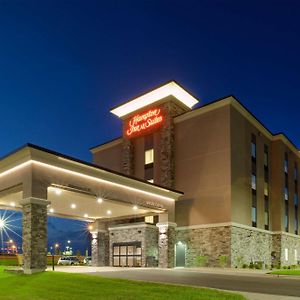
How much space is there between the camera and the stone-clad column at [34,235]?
25125 mm

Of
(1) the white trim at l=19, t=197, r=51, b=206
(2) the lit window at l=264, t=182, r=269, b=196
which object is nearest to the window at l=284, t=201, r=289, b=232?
(2) the lit window at l=264, t=182, r=269, b=196

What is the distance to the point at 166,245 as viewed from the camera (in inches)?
1492

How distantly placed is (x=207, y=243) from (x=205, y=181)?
6.50 metres

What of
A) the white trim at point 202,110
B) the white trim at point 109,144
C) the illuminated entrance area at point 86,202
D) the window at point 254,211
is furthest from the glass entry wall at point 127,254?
the white trim at point 202,110

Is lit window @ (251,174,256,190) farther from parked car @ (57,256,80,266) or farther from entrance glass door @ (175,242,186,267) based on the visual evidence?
parked car @ (57,256,80,266)

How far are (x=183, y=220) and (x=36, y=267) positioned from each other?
820 inches

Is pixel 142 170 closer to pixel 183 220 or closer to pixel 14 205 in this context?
pixel 183 220

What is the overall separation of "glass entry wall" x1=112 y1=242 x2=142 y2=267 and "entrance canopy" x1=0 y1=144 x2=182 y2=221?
4303mm

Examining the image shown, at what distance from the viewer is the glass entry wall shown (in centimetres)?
4250

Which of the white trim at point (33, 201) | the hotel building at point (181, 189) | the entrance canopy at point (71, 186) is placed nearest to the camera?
the white trim at point (33, 201)

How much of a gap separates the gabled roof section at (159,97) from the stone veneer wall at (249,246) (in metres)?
17.2

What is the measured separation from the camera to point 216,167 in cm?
4078

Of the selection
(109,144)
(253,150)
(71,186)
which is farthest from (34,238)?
(109,144)

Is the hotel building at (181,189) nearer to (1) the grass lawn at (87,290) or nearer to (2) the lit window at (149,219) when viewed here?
(2) the lit window at (149,219)
